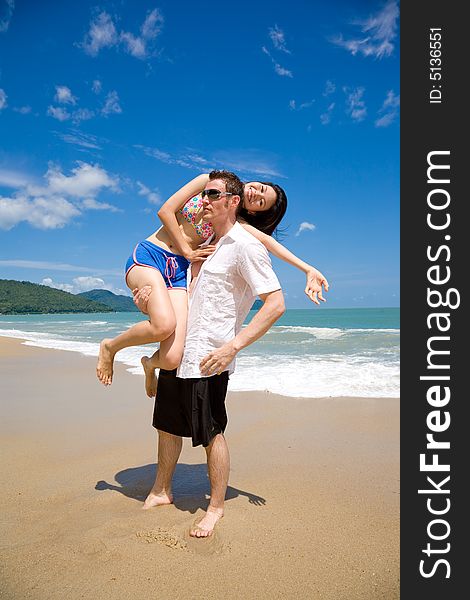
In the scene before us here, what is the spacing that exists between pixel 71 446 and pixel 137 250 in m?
2.46

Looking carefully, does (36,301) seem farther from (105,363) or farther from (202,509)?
(202,509)

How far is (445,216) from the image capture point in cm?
289

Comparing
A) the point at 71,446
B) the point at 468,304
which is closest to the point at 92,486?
the point at 71,446

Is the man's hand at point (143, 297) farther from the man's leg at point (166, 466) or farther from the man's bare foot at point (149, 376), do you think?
the man's leg at point (166, 466)

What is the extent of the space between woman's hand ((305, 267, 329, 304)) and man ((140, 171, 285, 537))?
0.29 metres

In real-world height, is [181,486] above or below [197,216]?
below

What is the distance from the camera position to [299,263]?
11.2 ft

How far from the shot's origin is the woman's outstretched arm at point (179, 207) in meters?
3.36

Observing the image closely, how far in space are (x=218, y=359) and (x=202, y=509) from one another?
3.88 feet

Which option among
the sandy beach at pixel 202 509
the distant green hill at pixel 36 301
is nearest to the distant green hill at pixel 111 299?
the distant green hill at pixel 36 301

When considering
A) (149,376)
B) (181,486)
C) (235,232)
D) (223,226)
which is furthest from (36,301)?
(235,232)

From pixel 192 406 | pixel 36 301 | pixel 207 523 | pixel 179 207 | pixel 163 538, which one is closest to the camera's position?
pixel 163 538

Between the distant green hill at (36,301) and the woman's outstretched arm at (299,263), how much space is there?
98.8m

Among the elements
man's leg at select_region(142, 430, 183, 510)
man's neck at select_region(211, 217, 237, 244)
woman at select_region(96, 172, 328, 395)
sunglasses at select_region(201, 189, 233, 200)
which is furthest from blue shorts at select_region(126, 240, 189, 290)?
man's leg at select_region(142, 430, 183, 510)
